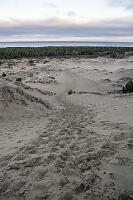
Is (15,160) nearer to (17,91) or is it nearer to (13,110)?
(13,110)

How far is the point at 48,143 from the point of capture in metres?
4.80

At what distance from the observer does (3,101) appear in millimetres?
7855

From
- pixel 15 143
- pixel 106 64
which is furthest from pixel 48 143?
pixel 106 64

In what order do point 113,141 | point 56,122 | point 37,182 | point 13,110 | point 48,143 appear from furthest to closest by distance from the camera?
point 13,110
point 56,122
point 48,143
point 113,141
point 37,182

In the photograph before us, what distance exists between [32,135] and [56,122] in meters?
1.53

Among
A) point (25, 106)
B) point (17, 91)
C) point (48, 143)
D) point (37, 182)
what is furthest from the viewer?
point (17, 91)

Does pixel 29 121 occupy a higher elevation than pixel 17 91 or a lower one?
lower

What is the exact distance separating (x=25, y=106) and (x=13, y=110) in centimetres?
64

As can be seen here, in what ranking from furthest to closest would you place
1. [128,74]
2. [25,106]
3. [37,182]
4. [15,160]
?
[128,74]
[25,106]
[15,160]
[37,182]

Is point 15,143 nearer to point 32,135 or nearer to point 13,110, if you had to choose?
point 32,135

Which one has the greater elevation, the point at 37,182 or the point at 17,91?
the point at 17,91

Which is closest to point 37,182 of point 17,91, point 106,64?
point 17,91

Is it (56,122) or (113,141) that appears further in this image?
(56,122)

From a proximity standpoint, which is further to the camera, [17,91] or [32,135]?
[17,91]
